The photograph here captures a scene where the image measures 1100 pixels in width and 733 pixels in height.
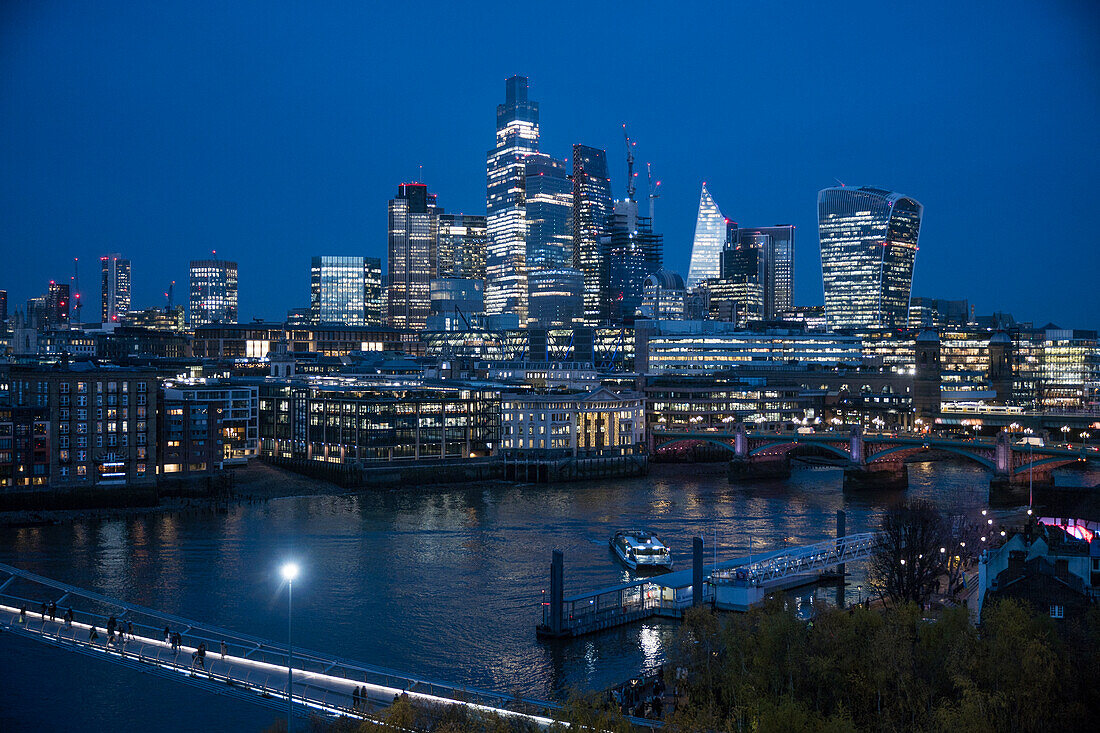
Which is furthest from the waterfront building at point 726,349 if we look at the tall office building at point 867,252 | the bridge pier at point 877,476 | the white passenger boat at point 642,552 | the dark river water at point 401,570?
the white passenger boat at point 642,552

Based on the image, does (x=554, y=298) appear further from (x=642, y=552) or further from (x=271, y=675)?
(x=271, y=675)

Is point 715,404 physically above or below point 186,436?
above

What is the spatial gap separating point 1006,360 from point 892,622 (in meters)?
96.0

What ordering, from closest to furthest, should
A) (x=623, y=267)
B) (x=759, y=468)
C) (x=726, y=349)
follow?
(x=759, y=468) → (x=726, y=349) → (x=623, y=267)

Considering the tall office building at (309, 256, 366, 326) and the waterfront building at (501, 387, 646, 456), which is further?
the tall office building at (309, 256, 366, 326)

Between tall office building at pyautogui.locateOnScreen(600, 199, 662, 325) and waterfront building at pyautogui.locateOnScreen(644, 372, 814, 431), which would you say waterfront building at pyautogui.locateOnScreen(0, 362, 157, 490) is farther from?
tall office building at pyautogui.locateOnScreen(600, 199, 662, 325)

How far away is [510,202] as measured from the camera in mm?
187500

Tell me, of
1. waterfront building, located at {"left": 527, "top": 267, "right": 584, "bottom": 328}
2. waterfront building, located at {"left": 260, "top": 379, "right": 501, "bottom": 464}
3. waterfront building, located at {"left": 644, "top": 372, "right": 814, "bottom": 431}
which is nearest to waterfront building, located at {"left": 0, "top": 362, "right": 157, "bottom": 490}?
waterfront building, located at {"left": 260, "top": 379, "right": 501, "bottom": 464}

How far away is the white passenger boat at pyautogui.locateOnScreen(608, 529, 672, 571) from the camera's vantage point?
117 feet

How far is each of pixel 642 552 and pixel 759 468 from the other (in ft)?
104

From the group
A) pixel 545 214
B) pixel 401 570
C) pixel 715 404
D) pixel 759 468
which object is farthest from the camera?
pixel 545 214

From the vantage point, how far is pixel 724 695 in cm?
1977

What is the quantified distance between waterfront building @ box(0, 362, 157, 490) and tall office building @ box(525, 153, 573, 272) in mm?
130392

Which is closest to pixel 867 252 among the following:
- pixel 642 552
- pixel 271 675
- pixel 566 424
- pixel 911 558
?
pixel 566 424
